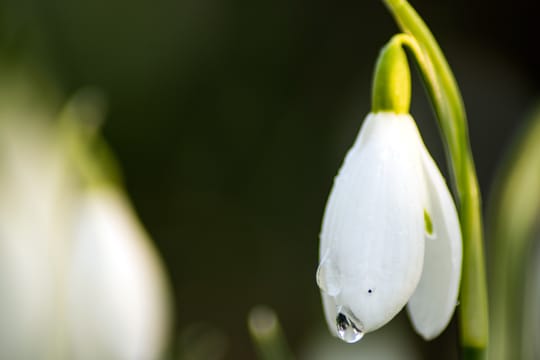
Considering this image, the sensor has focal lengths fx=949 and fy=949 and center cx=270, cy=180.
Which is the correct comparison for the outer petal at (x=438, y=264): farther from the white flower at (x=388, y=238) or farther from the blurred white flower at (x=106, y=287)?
the blurred white flower at (x=106, y=287)

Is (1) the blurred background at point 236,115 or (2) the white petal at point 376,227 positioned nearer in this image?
(2) the white petal at point 376,227

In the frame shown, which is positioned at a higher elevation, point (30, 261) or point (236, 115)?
point (236, 115)

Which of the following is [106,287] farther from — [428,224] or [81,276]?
[428,224]

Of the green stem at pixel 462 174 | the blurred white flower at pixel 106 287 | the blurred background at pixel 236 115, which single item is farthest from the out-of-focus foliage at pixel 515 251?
the blurred background at pixel 236 115

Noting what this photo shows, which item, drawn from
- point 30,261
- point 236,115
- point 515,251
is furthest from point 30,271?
point 236,115

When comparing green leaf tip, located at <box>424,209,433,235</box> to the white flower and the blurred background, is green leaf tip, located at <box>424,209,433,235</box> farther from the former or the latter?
the blurred background
